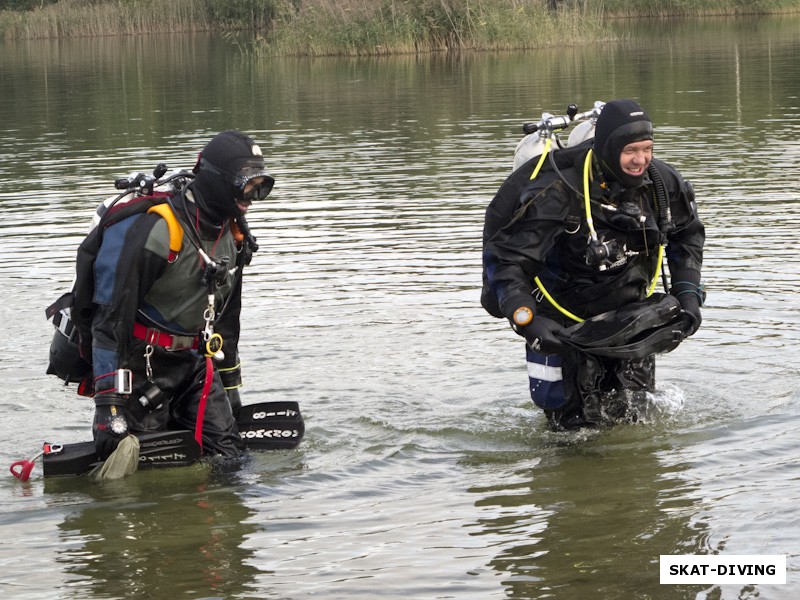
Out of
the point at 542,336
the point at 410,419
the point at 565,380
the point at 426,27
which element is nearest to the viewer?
the point at 542,336

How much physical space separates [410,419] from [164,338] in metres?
1.70

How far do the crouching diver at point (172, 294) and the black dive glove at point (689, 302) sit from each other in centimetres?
209

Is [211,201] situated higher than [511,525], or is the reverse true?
[211,201]

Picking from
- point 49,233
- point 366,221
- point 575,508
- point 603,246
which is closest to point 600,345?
point 603,246

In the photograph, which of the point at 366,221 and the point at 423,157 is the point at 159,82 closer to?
the point at 423,157

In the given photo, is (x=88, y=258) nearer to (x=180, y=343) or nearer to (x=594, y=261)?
(x=180, y=343)

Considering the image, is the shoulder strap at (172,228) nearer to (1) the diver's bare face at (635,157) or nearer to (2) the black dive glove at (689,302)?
(1) the diver's bare face at (635,157)

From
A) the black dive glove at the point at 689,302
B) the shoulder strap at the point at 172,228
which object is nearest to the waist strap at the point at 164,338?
the shoulder strap at the point at 172,228

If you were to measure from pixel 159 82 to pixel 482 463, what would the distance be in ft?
79.7

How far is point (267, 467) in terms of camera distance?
21.1ft

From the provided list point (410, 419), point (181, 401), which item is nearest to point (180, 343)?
point (181, 401)

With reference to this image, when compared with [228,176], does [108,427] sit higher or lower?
lower

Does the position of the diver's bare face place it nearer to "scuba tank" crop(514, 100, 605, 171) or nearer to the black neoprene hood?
the black neoprene hood

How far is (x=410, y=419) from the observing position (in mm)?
7191
